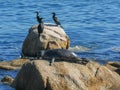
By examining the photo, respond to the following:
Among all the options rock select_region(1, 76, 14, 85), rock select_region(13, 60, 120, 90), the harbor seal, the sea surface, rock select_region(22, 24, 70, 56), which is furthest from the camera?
the sea surface

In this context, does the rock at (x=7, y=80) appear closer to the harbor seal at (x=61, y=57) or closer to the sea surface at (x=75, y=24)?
the sea surface at (x=75, y=24)

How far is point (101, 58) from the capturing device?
27938mm

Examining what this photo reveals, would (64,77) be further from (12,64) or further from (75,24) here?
(75,24)

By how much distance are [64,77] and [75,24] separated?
79.9 ft

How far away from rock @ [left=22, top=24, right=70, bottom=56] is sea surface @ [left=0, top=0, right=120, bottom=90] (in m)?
2.20

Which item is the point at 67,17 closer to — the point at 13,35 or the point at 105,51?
the point at 13,35

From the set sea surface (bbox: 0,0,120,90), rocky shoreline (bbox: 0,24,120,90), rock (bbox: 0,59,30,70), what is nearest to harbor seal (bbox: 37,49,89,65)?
rocky shoreline (bbox: 0,24,120,90)

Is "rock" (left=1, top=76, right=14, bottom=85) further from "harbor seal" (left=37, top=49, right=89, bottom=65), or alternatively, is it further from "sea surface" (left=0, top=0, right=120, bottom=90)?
"harbor seal" (left=37, top=49, right=89, bottom=65)

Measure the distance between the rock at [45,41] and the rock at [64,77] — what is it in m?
5.79

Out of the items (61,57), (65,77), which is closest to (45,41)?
(61,57)

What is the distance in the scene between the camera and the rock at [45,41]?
25.3m

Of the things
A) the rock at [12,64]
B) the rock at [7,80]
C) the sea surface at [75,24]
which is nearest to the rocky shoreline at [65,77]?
the rock at [7,80]

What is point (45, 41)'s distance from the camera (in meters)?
25.4

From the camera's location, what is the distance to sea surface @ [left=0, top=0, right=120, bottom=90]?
29812mm
